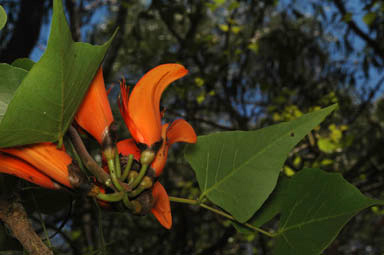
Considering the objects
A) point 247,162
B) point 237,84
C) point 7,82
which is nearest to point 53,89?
point 7,82

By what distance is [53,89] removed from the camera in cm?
26

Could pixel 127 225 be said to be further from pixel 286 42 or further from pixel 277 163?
pixel 277 163

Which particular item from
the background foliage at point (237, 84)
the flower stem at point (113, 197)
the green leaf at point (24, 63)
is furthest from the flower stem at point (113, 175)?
the background foliage at point (237, 84)

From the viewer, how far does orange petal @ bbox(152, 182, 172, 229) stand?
0.31 meters

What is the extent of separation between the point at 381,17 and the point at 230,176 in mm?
2320

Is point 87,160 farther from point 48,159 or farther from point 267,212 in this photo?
point 267,212

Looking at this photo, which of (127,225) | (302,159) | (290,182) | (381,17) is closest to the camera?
(290,182)

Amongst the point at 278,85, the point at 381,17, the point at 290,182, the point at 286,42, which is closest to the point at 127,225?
the point at 278,85

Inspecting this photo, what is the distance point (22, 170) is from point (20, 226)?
4 centimetres

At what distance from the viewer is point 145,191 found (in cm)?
30

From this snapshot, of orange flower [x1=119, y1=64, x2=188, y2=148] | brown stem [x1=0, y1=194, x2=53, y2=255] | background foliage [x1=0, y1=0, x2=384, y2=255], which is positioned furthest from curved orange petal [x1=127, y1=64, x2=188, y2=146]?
background foliage [x1=0, y1=0, x2=384, y2=255]

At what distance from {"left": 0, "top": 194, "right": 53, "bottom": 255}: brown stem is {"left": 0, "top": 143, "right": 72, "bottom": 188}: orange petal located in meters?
0.04

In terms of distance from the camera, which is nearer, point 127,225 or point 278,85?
point 278,85

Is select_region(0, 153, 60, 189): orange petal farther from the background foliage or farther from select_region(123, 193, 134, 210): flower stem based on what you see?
the background foliage
